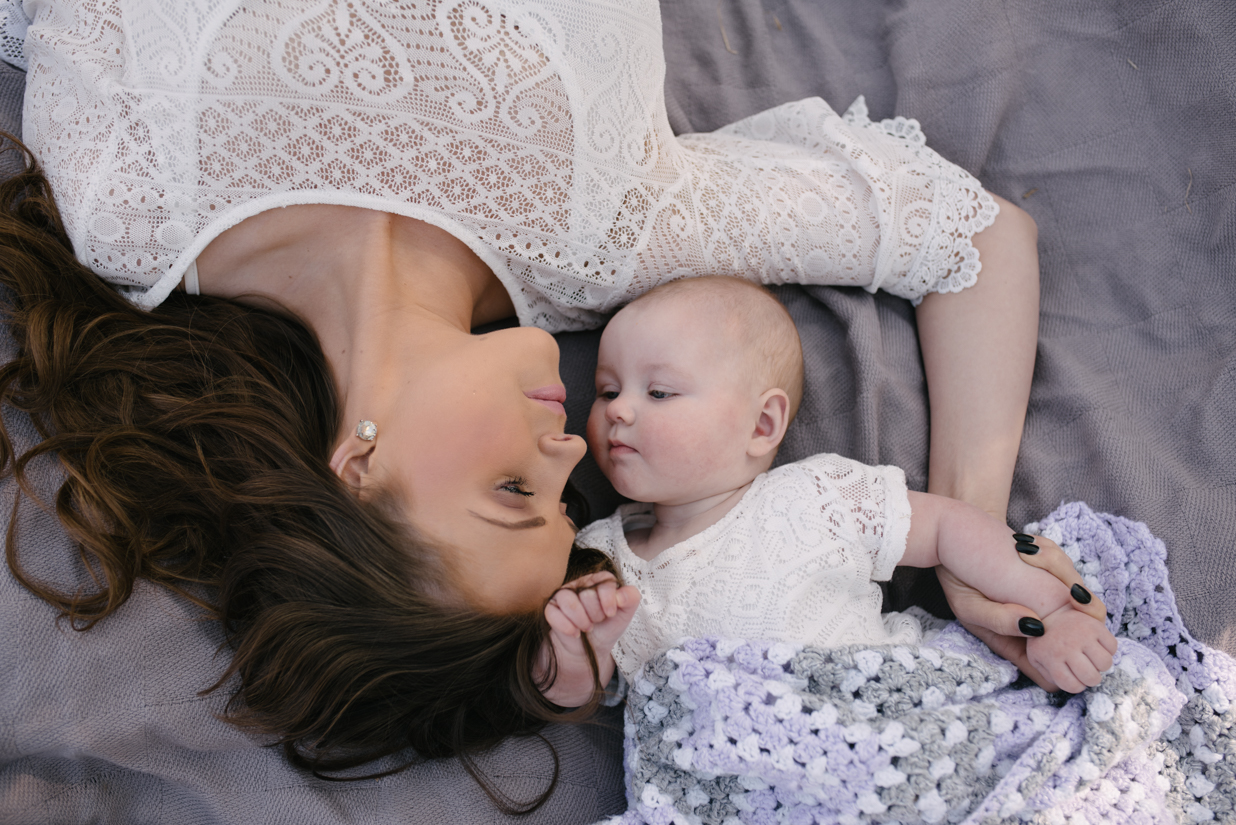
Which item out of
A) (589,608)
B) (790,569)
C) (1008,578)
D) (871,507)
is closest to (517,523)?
(589,608)

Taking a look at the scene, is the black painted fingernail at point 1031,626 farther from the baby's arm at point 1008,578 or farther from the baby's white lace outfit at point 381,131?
the baby's white lace outfit at point 381,131

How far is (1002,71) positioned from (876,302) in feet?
1.93

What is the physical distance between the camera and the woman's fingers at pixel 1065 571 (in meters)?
1.29

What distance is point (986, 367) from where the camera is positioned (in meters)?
1.57

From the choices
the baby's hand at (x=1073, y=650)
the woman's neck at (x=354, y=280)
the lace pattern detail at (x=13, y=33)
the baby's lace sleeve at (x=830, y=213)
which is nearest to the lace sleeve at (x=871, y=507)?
the baby's hand at (x=1073, y=650)

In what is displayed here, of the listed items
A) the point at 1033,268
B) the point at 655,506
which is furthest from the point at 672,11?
the point at 655,506

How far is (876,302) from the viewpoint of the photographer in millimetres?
1710

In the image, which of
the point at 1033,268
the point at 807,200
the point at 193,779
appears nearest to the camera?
the point at 193,779

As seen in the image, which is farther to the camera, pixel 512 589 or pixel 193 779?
pixel 193 779

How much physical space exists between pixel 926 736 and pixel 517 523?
2.27 ft

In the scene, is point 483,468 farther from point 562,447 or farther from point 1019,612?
point 1019,612

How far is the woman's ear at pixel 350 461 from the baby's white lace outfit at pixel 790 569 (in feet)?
1.75

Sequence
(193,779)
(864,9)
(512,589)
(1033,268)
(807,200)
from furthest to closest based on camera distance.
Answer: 1. (864,9)
2. (1033,268)
3. (807,200)
4. (193,779)
5. (512,589)

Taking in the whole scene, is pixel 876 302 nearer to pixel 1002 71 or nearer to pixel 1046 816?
pixel 1002 71
